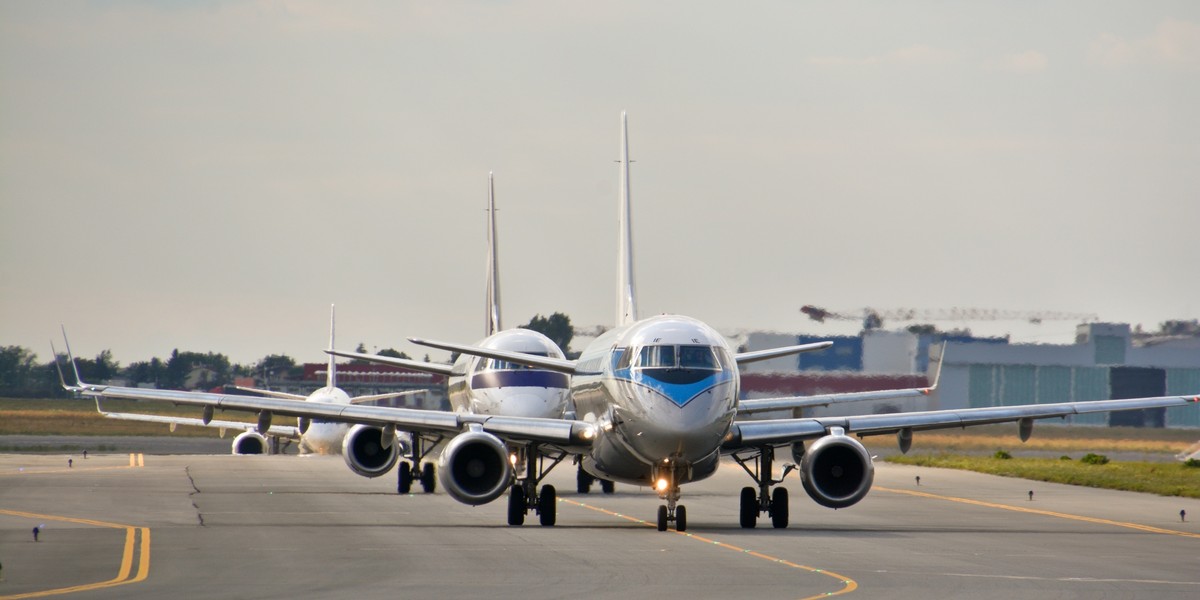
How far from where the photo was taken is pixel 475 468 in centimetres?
2942

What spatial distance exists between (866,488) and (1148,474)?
924 inches

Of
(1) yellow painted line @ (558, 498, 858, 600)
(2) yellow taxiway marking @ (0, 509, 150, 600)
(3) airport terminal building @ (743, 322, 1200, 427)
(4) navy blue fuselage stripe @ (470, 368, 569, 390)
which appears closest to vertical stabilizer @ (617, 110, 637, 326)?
(4) navy blue fuselage stripe @ (470, 368, 569, 390)

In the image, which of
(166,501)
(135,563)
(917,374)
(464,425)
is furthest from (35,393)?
(135,563)

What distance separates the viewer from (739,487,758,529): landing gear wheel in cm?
2917

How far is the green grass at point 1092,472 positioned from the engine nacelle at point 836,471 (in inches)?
616

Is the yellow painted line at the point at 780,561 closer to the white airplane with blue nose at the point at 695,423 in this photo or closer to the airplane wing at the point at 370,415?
the white airplane with blue nose at the point at 695,423

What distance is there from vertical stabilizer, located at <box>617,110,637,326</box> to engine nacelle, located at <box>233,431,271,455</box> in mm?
39616

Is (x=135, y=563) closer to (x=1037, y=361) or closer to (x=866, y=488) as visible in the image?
(x=866, y=488)

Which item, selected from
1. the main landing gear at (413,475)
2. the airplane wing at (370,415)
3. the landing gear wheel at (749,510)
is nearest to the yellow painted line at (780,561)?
the landing gear wheel at (749,510)

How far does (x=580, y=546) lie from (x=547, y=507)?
16.4 feet

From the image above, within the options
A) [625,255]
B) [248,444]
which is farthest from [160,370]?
[625,255]

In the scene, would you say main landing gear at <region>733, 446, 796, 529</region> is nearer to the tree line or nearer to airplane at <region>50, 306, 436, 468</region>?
airplane at <region>50, 306, 436, 468</region>

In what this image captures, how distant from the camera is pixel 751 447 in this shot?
30.1 m

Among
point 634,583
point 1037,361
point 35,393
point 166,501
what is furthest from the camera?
point 35,393
